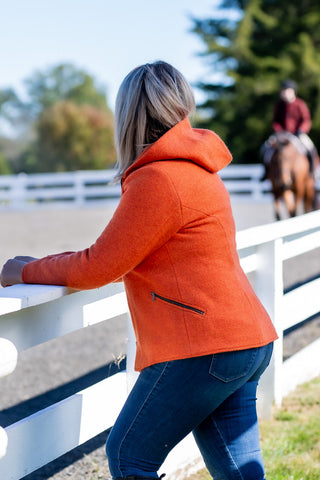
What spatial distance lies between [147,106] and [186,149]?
0.18 metres

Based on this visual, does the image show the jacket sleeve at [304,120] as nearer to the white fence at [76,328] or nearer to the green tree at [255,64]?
the white fence at [76,328]

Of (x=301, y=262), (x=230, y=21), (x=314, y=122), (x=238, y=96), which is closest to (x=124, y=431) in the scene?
(x=301, y=262)

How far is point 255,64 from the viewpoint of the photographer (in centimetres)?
3984

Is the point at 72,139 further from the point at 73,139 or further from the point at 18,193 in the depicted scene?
the point at 18,193

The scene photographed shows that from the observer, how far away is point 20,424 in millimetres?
2275

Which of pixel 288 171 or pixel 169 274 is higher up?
pixel 169 274

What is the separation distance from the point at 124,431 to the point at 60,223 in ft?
51.6

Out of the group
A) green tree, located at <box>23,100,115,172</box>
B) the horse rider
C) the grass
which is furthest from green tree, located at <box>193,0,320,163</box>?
the grass

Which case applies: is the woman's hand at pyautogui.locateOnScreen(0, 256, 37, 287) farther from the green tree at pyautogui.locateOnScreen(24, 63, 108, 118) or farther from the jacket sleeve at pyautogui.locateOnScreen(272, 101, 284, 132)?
the green tree at pyautogui.locateOnScreen(24, 63, 108, 118)

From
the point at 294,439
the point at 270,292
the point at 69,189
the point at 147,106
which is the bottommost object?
the point at 69,189

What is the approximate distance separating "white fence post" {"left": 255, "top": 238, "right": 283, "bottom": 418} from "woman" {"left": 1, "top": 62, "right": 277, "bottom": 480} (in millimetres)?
1700

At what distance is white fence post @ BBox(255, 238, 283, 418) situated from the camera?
146 inches

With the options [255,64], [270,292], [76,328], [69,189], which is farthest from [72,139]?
[76,328]

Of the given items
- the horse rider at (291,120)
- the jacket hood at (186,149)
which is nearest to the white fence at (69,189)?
the horse rider at (291,120)
